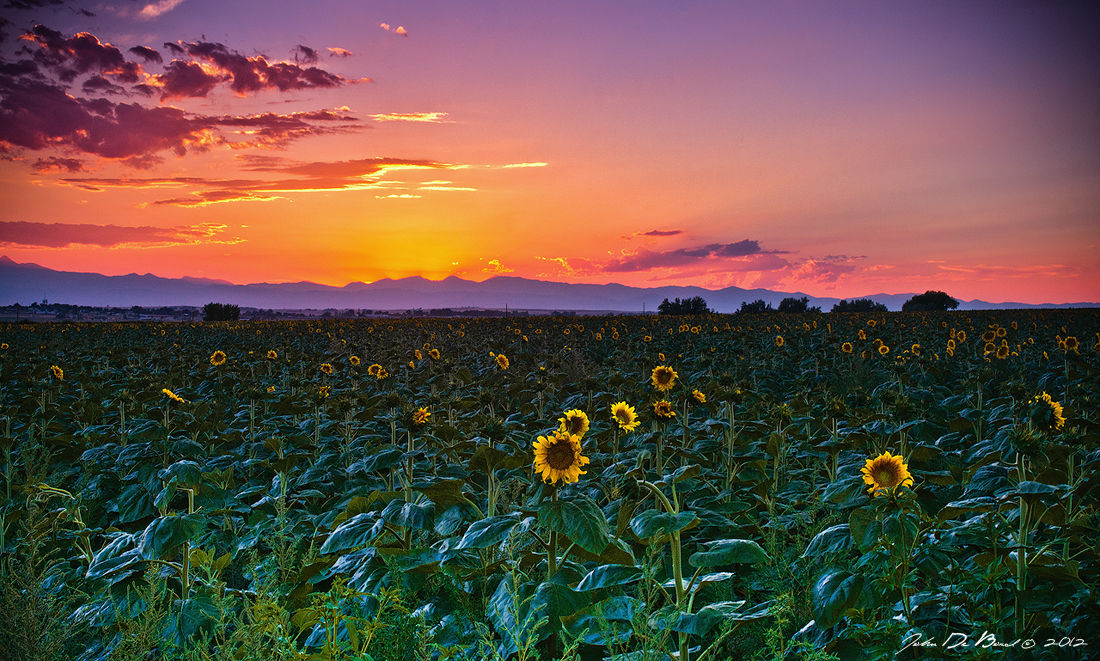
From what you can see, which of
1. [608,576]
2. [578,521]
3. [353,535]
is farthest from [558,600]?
[353,535]

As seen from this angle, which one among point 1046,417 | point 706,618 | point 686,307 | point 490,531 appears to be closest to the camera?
point 706,618

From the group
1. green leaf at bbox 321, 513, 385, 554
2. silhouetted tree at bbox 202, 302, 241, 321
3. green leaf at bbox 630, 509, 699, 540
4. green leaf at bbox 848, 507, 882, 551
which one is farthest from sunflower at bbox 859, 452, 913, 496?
silhouetted tree at bbox 202, 302, 241, 321

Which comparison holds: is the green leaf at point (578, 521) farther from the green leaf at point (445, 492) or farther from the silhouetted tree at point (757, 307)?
the silhouetted tree at point (757, 307)

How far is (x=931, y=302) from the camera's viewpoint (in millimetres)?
60031

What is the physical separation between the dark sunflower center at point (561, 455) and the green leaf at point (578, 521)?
0.51ft

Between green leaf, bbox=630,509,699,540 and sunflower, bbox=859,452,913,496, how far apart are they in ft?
3.76

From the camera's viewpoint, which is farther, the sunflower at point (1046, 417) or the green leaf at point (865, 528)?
the sunflower at point (1046, 417)

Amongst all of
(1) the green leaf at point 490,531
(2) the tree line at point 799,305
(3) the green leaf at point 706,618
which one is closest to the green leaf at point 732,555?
(3) the green leaf at point 706,618

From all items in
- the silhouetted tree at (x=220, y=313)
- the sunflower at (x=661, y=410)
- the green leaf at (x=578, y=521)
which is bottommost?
the green leaf at (x=578, y=521)

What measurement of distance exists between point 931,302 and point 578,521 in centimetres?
6737

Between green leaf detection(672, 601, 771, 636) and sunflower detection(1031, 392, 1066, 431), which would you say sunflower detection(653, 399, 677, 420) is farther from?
green leaf detection(672, 601, 771, 636)

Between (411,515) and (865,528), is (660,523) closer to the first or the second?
(865,528)

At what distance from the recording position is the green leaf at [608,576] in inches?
110

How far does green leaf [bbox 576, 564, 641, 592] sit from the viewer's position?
279 cm
